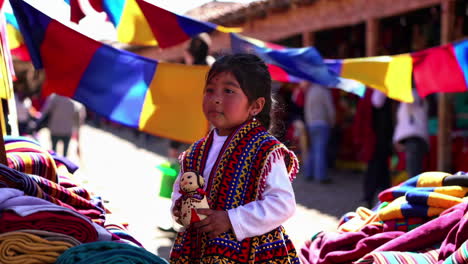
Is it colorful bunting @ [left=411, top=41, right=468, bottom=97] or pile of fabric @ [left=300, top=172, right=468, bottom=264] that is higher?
colorful bunting @ [left=411, top=41, right=468, bottom=97]

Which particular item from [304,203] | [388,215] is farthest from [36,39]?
[304,203]

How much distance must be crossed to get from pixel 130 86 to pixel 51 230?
1696 millimetres

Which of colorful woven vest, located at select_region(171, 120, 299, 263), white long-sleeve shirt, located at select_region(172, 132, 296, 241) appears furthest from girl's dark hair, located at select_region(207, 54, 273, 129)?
white long-sleeve shirt, located at select_region(172, 132, 296, 241)

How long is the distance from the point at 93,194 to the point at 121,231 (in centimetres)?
61

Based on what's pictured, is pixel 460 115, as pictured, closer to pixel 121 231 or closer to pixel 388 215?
pixel 388 215

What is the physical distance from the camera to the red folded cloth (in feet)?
6.70

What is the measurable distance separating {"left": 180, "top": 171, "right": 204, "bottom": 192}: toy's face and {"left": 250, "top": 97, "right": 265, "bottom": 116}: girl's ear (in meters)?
0.38

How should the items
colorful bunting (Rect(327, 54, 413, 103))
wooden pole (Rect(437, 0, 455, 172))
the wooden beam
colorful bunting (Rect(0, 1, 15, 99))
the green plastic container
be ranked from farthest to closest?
the wooden beam
wooden pole (Rect(437, 0, 455, 172))
the green plastic container
colorful bunting (Rect(327, 54, 413, 103))
colorful bunting (Rect(0, 1, 15, 99))

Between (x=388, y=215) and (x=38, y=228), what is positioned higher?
(x=38, y=228)

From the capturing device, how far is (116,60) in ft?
11.8

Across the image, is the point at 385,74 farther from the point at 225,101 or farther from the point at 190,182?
the point at 190,182

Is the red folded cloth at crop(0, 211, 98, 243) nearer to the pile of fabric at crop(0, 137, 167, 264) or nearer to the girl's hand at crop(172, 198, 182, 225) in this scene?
the pile of fabric at crop(0, 137, 167, 264)

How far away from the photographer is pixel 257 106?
2.34 m

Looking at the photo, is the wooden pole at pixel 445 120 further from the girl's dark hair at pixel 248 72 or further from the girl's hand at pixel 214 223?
the girl's hand at pixel 214 223
